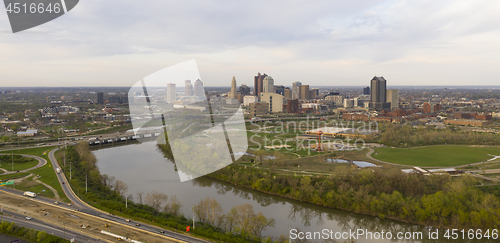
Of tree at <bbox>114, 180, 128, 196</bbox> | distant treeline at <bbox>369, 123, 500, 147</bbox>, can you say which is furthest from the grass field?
tree at <bbox>114, 180, 128, 196</bbox>

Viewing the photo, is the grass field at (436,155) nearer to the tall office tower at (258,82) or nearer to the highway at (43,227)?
the highway at (43,227)

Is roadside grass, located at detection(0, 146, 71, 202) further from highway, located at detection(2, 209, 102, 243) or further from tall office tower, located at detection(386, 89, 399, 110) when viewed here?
tall office tower, located at detection(386, 89, 399, 110)

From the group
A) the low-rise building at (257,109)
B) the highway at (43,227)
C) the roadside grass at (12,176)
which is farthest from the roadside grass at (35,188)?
the low-rise building at (257,109)

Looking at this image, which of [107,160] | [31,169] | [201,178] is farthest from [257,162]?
[31,169]

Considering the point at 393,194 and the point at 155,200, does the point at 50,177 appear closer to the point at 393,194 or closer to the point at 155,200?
the point at 155,200

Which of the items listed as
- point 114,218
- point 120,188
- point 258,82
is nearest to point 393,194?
point 114,218
